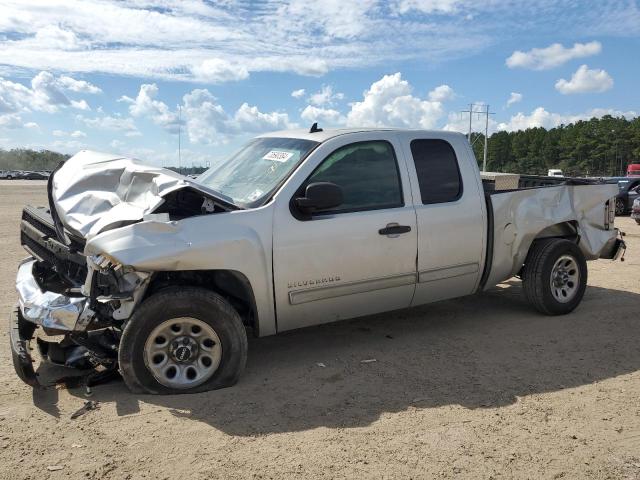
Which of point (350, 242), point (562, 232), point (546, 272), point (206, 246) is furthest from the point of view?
point (562, 232)

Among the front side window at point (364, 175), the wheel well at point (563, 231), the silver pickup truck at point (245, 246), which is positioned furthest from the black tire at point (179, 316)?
the wheel well at point (563, 231)

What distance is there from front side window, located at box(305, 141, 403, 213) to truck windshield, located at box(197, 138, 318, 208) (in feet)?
0.78

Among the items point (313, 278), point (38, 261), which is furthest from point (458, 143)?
point (38, 261)

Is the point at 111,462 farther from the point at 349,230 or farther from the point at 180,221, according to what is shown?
the point at 349,230

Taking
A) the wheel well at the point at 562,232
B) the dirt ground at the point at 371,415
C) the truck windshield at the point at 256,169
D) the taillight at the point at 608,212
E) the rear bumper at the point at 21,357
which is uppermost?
the truck windshield at the point at 256,169

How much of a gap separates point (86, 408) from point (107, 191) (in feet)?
5.76

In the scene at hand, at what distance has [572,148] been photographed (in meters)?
119

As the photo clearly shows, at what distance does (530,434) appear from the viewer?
3615 millimetres

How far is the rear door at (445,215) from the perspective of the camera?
5148 millimetres

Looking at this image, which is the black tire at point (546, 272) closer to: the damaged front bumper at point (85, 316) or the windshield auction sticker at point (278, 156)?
the windshield auction sticker at point (278, 156)

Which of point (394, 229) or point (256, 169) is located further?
point (256, 169)

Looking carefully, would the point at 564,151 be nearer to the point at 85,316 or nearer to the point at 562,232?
the point at 562,232

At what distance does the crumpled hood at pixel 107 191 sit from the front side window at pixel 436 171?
2.10 m

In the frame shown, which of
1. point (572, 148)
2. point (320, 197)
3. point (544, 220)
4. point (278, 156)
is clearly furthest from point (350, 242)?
point (572, 148)
